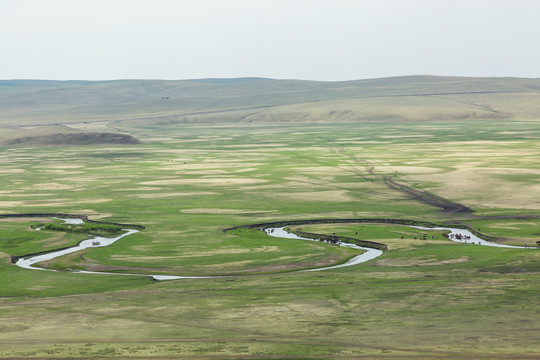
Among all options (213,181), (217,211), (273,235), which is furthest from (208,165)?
(273,235)

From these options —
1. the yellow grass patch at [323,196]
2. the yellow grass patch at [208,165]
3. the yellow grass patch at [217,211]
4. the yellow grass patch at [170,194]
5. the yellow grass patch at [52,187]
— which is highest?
the yellow grass patch at [208,165]

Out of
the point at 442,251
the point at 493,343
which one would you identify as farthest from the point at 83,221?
the point at 493,343

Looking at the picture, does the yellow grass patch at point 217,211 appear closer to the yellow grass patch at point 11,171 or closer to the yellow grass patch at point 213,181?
the yellow grass patch at point 213,181

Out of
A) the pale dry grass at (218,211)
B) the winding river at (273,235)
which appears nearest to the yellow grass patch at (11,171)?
the winding river at (273,235)

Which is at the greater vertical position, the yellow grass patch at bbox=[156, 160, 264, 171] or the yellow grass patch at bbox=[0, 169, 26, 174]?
the yellow grass patch at bbox=[156, 160, 264, 171]

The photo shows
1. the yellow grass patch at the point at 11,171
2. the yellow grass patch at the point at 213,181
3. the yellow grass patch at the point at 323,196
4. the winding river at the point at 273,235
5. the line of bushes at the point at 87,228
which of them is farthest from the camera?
the yellow grass patch at the point at 11,171

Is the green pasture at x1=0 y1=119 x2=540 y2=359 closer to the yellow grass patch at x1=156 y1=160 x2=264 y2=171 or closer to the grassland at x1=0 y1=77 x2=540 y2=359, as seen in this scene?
the grassland at x1=0 y1=77 x2=540 y2=359

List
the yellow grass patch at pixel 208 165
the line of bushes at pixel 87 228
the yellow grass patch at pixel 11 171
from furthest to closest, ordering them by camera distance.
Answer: the yellow grass patch at pixel 208 165
the yellow grass patch at pixel 11 171
the line of bushes at pixel 87 228

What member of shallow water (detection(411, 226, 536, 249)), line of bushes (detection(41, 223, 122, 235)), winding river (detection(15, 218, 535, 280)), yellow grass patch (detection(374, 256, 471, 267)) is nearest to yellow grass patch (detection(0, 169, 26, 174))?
winding river (detection(15, 218, 535, 280))
